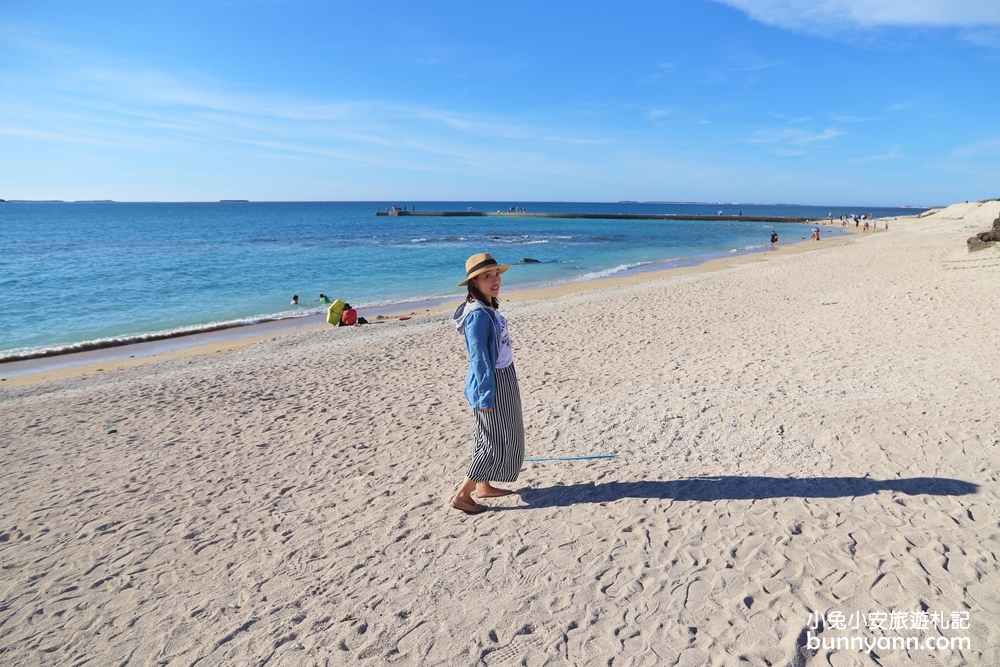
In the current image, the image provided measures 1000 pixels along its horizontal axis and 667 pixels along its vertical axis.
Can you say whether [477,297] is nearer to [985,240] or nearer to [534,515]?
[534,515]

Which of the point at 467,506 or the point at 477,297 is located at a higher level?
the point at 477,297

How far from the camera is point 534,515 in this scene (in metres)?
4.06

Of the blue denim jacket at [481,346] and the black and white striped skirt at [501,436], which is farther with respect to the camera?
the black and white striped skirt at [501,436]

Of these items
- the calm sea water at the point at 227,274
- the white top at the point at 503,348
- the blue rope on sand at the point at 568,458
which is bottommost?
the calm sea water at the point at 227,274

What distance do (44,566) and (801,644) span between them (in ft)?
14.9

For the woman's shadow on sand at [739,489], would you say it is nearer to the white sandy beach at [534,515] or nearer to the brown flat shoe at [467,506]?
the white sandy beach at [534,515]

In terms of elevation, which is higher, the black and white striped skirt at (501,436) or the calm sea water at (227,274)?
the black and white striped skirt at (501,436)

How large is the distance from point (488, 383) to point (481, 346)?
0.79 ft

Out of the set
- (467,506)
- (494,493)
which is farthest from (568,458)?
(467,506)

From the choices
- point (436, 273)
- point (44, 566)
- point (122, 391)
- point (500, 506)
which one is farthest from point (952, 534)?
point (436, 273)

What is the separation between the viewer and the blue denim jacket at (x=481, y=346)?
11.8 feet

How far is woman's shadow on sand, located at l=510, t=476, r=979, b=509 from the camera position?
4.04 metres

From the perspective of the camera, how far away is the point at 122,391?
8391 millimetres

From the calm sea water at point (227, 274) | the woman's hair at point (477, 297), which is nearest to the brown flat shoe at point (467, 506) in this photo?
the woman's hair at point (477, 297)
